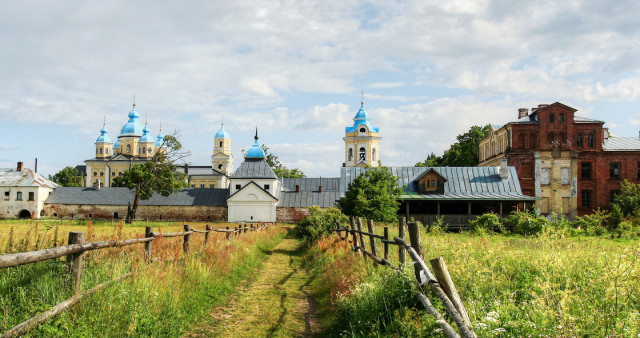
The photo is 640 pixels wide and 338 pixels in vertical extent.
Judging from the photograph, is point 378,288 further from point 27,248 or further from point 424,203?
point 424,203

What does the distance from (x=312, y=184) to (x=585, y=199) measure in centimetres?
2473

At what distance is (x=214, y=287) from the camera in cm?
912

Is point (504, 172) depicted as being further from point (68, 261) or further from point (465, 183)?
point (68, 261)

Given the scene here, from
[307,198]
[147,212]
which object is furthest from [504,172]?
[147,212]

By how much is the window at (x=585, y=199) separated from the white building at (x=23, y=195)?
4964cm

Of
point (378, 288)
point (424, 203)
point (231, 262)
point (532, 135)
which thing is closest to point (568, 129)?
point (532, 135)

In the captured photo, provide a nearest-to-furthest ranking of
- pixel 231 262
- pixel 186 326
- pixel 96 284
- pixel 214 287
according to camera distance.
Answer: pixel 96 284 < pixel 186 326 < pixel 214 287 < pixel 231 262

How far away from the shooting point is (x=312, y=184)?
5306 centimetres

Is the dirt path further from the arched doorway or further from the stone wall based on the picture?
the arched doorway

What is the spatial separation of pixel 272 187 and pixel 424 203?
16.6m

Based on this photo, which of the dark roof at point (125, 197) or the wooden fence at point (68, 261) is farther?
the dark roof at point (125, 197)

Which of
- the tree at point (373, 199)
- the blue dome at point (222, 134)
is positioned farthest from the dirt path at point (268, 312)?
the blue dome at point (222, 134)

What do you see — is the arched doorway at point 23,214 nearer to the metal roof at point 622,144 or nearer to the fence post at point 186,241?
the fence post at point 186,241

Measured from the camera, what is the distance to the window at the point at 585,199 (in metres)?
43.0
